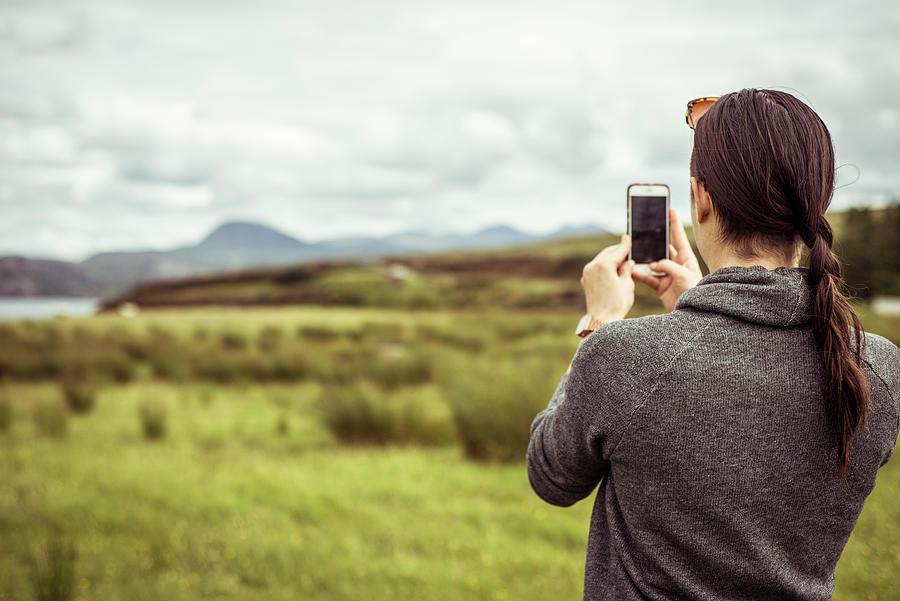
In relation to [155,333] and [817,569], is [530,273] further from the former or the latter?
[817,569]

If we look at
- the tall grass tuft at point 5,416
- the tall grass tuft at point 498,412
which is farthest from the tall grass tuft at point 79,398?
the tall grass tuft at point 498,412

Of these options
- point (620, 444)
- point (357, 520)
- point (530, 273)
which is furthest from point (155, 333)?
point (530, 273)

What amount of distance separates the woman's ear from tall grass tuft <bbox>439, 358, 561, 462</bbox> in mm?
5652

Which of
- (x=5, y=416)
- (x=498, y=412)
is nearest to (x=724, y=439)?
(x=498, y=412)

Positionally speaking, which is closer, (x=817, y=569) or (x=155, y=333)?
(x=817, y=569)

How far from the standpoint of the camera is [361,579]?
15.0 ft

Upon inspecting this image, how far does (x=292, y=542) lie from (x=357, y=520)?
657 mm

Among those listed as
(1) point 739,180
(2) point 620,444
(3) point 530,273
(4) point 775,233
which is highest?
(1) point 739,180

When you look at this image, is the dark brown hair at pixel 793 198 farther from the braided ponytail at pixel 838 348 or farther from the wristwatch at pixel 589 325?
the wristwatch at pixel 589 325

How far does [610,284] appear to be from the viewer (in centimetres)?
159

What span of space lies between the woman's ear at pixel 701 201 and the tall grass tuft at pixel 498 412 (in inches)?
223

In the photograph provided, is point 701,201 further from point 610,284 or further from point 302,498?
point 302,498

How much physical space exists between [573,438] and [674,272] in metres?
0.54

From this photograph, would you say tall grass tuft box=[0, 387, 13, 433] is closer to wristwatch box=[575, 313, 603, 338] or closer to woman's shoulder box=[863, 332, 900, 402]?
wristwatch box=[575, 313, 603, 338]
